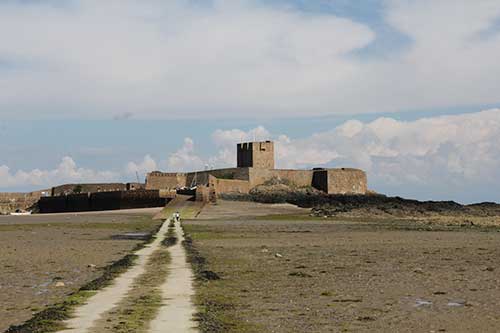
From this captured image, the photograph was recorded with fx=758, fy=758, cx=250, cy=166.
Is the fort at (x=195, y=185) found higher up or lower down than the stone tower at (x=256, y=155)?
lower down

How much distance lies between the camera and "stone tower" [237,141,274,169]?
102 metres

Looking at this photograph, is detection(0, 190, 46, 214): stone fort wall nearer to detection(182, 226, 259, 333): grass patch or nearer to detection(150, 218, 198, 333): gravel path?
detection(150, 218, 198, 333): gravel path

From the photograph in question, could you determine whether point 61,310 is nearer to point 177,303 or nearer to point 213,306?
point 177,303

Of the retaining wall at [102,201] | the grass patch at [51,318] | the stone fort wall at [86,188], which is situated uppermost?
the stone fort wall at [86,188]

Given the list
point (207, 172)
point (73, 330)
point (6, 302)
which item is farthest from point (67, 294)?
point (207, 172)

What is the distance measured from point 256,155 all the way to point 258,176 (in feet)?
11.9

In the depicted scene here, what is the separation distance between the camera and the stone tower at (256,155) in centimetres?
10150

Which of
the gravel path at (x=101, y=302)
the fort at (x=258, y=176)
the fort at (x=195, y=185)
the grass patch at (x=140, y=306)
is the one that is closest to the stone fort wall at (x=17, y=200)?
the fort at (x=195, y=185)

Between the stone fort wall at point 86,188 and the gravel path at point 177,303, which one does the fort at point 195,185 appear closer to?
the stone fort wall at point 86,188

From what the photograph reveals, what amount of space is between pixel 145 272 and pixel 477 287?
28.6 ft

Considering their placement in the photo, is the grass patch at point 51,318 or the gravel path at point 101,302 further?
the gravel path at point 101,302

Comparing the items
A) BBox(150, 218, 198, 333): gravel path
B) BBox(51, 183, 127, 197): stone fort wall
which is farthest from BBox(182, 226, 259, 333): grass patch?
BBox(51, 183, 127, 197): stone fort wall

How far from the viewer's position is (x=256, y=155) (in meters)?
102

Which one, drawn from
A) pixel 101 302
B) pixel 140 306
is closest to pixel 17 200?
pixel 101 302
